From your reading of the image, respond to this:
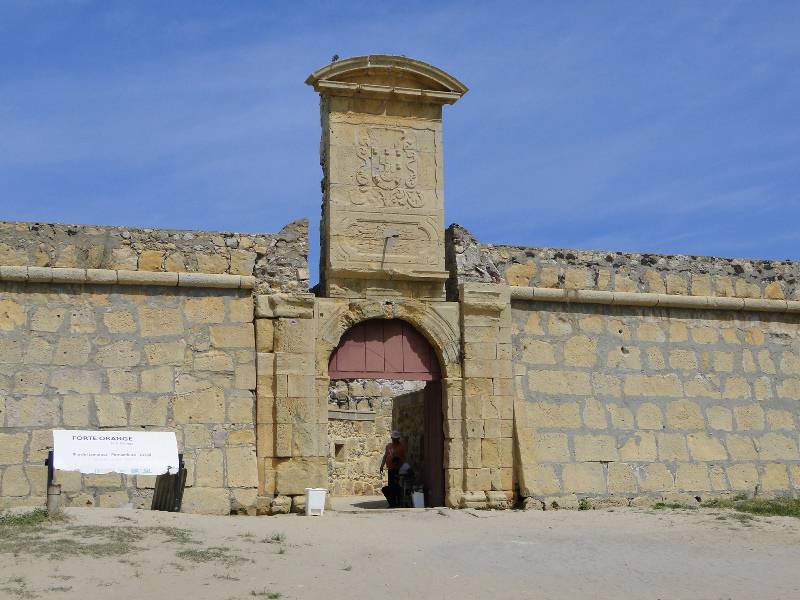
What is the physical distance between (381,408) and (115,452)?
9026mm

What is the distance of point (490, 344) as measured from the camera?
11.6 m

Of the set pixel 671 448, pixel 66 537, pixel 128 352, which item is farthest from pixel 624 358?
pixel 66 537

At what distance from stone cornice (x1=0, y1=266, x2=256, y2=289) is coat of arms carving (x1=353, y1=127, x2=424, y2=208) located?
162cm

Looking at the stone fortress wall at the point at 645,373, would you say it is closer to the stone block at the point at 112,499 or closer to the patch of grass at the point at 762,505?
the patch of grass at the point at 762,505

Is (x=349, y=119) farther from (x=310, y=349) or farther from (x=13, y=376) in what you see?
(x=13, y=376)

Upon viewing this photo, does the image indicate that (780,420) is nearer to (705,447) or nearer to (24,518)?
(705,447)

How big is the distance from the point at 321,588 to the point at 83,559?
1.63 meters

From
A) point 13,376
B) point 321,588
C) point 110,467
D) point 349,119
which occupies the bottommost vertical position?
point 321,588

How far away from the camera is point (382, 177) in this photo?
38.2ft

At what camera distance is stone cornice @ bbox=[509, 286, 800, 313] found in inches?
473

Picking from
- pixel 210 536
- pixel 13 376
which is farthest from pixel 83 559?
pixel 13 376

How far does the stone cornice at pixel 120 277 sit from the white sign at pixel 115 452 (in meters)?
1.89

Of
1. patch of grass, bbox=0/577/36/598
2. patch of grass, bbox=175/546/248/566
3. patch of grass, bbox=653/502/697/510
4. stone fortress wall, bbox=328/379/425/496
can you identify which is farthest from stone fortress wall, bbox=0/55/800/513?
stone fortress wall, bbox=328/379/425/496

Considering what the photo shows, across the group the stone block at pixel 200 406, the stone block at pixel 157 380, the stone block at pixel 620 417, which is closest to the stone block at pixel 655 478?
the stone block at pixel 620 417
